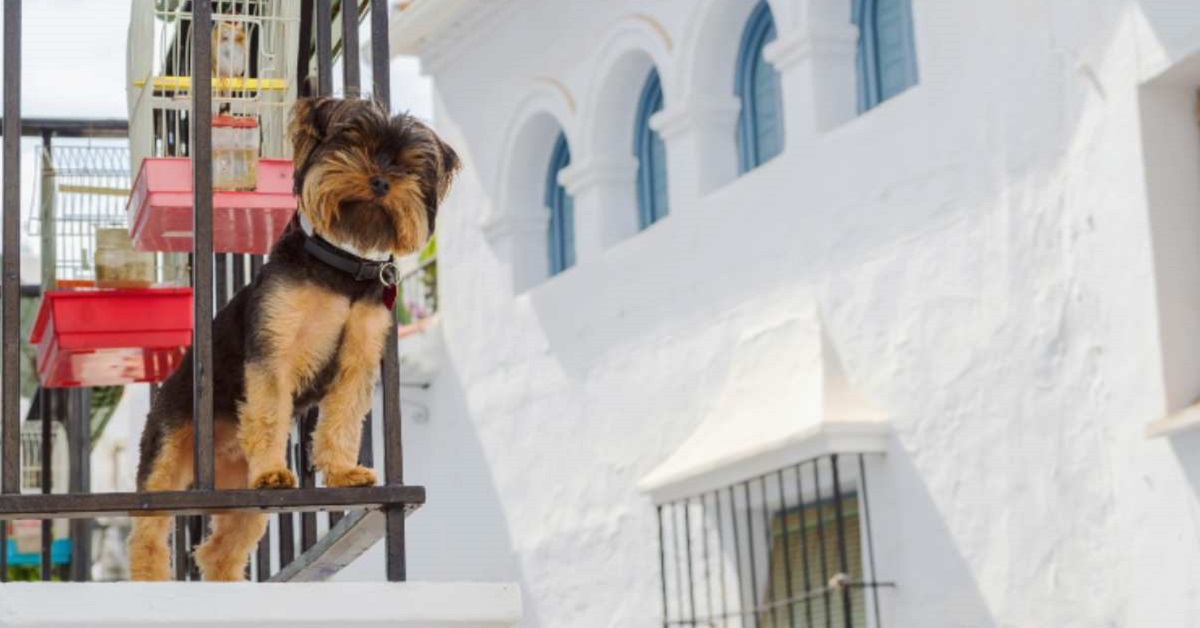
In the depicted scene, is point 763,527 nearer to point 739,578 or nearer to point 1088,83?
point 739,578

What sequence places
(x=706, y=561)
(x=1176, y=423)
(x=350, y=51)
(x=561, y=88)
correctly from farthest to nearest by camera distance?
(x=561, y=88) < (x=706, y=561) < (x=1176, y=423) < (x=350, y=51)

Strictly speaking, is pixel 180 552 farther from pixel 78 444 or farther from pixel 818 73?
pixel 818 73

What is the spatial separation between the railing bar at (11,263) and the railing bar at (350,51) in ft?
2.13

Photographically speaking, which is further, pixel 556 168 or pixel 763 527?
pixel 556 168

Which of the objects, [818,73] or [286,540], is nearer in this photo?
[286,540]

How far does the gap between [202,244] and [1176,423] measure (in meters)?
4.93

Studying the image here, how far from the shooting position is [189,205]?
4711 millimetres

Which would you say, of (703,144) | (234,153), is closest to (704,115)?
(703,144)

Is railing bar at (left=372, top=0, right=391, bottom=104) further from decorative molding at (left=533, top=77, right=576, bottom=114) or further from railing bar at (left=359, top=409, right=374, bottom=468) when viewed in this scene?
decorative molding at (left=533, top=77, right=576, bottom=114)

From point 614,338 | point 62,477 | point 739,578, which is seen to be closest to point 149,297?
point 739,578

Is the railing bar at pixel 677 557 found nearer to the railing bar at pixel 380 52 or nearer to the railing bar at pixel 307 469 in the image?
the railing bar at pixel 307 469

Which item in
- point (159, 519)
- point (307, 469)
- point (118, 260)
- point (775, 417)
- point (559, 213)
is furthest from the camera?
point (559, 213)

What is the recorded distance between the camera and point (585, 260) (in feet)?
41.8

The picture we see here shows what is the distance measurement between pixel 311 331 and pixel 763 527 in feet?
23.1
